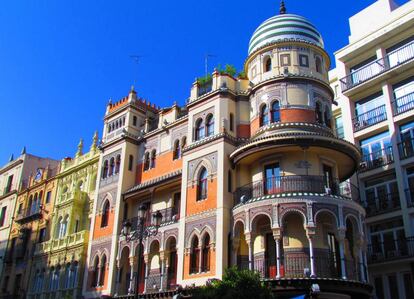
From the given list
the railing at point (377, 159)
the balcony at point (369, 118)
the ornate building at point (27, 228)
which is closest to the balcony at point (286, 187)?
the railing at point (377, 159)

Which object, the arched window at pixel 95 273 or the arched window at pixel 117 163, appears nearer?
the arched window at pixel 95 273

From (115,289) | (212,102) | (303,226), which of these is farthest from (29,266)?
(303,226)

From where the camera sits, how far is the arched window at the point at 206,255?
26.7 meters

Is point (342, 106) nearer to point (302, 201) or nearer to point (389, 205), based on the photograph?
point (389, 205)

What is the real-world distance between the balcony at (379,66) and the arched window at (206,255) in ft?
49.0

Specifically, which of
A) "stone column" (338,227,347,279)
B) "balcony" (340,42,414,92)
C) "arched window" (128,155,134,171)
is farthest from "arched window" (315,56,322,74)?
"arched window" (128,155,134,171)

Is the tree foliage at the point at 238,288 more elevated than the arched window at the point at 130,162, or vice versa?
the arched window at the point at 130,162

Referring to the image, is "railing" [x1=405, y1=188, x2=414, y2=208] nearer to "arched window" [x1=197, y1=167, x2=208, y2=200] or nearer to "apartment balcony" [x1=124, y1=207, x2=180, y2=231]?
"arched window" [x1=197, y1=167, x2=208, y2=200]

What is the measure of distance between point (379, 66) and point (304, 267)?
16.1 metres

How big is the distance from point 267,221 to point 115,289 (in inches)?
452

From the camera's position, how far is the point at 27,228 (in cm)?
4397

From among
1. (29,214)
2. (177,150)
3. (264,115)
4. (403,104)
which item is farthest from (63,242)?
(403,104)

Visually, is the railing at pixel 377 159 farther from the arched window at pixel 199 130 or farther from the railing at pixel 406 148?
the arched window at pixel 199 130

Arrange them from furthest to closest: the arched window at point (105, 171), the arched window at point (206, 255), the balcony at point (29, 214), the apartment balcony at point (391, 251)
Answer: the balcony at point (29, 214) → the arched window at point (105, 171) → the apartment balcony at point (391, 251) → the arched window at point (206, 255)
